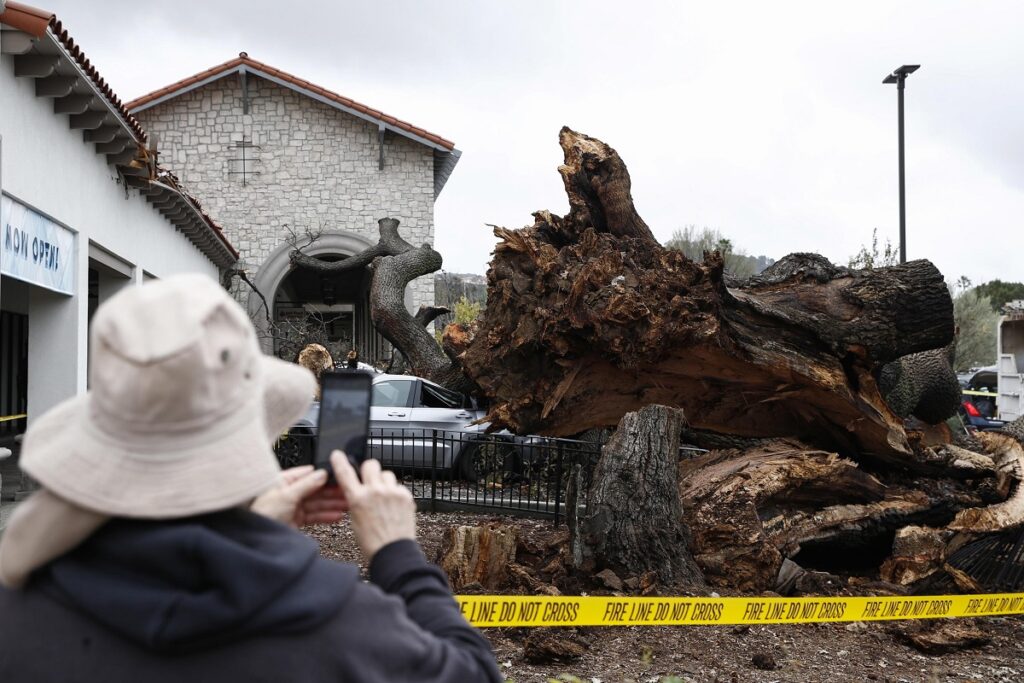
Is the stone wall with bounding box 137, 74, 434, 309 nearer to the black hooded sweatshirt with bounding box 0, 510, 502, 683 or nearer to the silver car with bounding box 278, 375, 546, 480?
the silver car with bounding box 278, 375, 546, 480

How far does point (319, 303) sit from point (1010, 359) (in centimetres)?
2127

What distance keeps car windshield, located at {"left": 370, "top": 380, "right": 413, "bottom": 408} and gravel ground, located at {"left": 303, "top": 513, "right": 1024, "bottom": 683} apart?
811 cm

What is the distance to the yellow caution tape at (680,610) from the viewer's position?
16.8ft

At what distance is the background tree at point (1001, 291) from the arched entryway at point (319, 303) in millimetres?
40602

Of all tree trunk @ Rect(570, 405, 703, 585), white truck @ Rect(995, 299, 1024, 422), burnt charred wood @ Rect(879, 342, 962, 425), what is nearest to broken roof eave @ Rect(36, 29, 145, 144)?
tree trunk @ Rect(570, 405, 703, 585)

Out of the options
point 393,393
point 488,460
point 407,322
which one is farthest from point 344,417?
point 393,393

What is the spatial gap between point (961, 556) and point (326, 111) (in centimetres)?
2065

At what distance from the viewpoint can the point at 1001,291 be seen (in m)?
55.3

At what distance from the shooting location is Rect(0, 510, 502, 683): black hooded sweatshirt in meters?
1.22

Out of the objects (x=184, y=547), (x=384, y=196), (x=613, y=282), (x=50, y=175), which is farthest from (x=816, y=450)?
(x=384, y=196)

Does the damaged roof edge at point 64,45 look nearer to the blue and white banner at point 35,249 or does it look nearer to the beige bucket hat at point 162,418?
the blue and white banner at point 35,249

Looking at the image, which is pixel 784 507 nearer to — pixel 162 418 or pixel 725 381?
pixel 725 381

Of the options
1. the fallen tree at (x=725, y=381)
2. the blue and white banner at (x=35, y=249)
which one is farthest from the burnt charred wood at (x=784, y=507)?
the blue and white banner at (x=35, y=249)

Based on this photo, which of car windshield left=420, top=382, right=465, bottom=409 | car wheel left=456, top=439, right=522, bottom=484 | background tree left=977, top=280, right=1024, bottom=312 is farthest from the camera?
background tree left=977, top=280, right=1024, bottom=312
